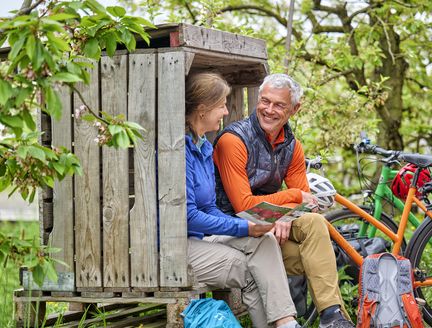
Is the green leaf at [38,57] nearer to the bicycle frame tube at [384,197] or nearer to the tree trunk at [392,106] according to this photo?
the bicycle frame tube at [384,197]

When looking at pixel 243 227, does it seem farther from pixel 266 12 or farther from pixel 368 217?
pixel 266 12

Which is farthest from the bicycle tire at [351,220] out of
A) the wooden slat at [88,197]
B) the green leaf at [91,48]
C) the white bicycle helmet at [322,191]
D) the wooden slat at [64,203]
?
the green leaf at [91,48]

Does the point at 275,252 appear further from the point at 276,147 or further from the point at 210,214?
the point at 276,147

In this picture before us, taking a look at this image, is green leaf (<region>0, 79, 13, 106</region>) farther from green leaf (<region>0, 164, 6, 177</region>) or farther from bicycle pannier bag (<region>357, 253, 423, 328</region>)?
bicycle pannier bag (<region>357, 253, 423, 328</region>)

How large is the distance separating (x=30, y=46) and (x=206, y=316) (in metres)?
1.93

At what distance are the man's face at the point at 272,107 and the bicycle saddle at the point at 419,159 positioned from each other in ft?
3.78

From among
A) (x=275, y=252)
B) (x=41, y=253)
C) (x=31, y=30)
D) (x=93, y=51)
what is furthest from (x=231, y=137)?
(x=31, y=30)

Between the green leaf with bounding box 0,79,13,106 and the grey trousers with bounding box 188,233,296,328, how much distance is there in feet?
5.98

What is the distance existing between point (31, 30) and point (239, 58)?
225 cm

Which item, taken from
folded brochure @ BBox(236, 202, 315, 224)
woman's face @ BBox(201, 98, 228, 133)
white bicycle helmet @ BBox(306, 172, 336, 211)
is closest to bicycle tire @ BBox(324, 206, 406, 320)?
white bicycle helmet @ BBox(306, 172, 336, 211)

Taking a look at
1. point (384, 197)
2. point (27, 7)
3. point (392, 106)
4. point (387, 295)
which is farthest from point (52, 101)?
point (392, 106)

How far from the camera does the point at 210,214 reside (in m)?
4.76

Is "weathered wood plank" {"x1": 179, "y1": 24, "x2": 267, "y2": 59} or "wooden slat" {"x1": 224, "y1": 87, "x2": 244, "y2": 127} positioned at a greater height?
"weathered wood plank" {"x1": 179, "y1": 24, "x2": 267, "y2": 59}

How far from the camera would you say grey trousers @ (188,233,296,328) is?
4594 mm
